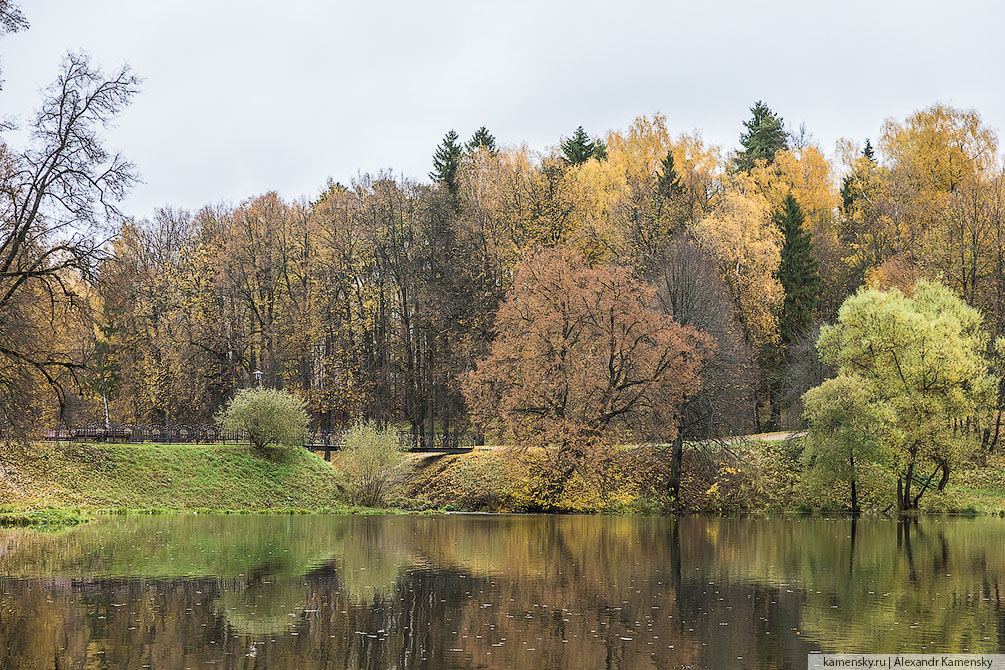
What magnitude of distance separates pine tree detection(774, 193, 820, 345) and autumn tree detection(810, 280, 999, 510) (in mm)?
12164

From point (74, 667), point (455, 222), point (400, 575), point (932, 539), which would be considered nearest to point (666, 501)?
point (932, 539)

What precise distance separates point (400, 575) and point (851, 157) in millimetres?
71973

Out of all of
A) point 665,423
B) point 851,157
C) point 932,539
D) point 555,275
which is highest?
point 851,157

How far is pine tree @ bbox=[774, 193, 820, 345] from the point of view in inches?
2302

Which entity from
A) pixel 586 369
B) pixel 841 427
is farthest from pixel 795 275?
pixel 586 369

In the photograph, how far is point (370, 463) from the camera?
139 ft

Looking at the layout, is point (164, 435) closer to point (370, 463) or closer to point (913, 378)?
point (370, 463)

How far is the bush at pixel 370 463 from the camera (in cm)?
4181

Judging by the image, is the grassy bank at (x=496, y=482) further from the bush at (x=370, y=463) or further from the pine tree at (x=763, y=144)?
the pine tree at (x=763, y=144)

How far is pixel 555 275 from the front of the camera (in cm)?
4431

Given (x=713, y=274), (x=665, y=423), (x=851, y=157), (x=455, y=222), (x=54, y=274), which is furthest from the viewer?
(x=851, y=157)

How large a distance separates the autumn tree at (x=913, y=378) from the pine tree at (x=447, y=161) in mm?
30064

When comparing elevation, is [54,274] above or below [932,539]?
above

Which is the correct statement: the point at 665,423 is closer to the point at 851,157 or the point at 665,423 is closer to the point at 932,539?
the point at 932,539
